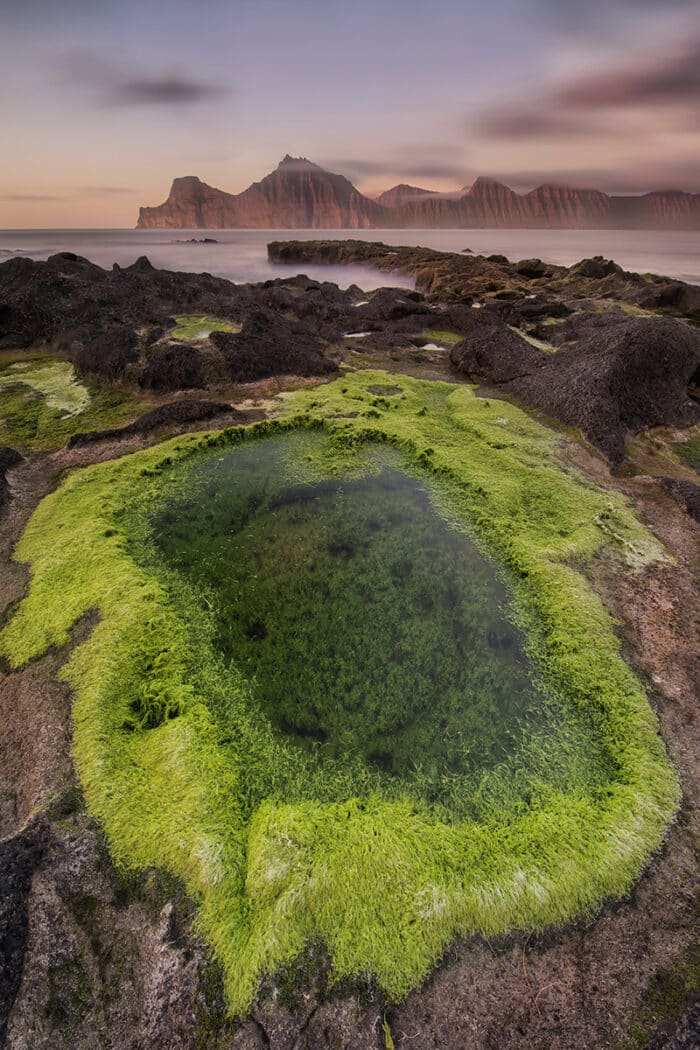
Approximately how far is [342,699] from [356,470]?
28.0 ft

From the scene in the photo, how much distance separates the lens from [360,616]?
31.4 feet

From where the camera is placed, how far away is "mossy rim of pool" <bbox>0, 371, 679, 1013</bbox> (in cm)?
539

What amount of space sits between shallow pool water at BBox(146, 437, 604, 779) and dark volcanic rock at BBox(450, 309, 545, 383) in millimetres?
11961

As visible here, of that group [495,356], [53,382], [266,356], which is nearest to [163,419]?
[266,356]

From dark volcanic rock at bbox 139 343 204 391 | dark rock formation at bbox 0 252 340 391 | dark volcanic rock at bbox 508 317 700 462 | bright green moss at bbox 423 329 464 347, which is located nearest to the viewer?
dark volcanic rock at bbox 508 317 700 462

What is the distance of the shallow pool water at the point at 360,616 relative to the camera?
7.55m

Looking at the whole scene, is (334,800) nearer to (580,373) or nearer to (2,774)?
(2,774)

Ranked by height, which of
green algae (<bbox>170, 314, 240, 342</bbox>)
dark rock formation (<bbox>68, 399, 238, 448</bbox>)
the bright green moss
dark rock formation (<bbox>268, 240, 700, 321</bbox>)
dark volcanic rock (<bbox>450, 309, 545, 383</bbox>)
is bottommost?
dark rock formation (<bbox>68, 399, 238, 448</bbox>)

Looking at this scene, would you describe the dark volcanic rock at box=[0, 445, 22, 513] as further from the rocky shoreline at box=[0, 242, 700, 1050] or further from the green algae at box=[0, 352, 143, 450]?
the green algae at box=[0, 352, 143, 450]

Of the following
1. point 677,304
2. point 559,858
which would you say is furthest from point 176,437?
point 677,304

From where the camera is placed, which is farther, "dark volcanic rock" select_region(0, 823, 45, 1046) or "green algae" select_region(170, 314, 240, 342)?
"green algae" select_region(170, 314, 240, 342)

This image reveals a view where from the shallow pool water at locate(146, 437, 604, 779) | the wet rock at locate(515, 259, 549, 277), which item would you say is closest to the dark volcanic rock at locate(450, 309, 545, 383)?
the shallow pool water at locate(146, 437, 604, 779)

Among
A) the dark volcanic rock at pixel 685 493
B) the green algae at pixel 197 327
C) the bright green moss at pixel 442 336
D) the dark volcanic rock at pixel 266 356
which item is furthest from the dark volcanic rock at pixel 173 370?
the dark volcanic rock at pixel 685 493

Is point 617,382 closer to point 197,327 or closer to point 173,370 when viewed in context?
point 173,370
